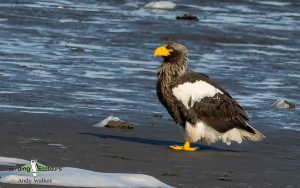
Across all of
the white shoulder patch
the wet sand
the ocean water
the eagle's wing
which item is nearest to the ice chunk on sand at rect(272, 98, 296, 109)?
the ocean water

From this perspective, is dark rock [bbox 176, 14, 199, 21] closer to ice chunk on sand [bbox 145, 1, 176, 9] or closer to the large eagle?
ice chunk on sand [bbox 145, 1, 176, 9]

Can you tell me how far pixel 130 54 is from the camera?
20.8 metres

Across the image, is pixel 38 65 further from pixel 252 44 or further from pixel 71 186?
pixel 71 186

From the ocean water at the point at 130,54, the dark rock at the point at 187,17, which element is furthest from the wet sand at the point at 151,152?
the dark rock at the point at 187,17

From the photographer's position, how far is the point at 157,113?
1495 centimetres

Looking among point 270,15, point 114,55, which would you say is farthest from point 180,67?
point 270,15

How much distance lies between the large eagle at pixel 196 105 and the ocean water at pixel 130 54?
1.59 m

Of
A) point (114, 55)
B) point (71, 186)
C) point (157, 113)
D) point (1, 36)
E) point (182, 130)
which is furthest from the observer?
point (1, 36)

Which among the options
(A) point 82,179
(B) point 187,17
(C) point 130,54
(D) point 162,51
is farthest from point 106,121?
(B) point 187,17

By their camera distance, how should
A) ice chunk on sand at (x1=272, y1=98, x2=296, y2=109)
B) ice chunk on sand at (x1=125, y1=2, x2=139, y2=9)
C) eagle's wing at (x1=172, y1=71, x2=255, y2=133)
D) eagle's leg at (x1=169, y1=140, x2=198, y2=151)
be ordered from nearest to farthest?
eagle's leg at (x1=169, y1=140, x2=198, y2=151) < eagle's wing at (x1=172, y1=71, x2=255, y2=133) < ice chunk on sand at (x1=272, y1=98, x2=296, y2=109) < ice chunk on sand at (x1=125, y1=2, x2=139, y2=9)

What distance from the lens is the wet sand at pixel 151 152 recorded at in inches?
410

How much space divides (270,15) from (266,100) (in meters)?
13.1

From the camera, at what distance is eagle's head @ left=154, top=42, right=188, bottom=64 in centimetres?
1277

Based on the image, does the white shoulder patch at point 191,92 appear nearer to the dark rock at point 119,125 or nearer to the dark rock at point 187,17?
the dark rock at point 119,125
